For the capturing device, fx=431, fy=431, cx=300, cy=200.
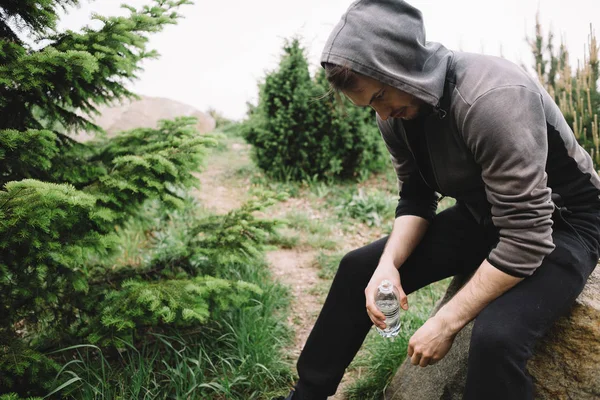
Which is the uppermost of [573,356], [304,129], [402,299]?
[402,299]

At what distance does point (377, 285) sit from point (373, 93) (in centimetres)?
85

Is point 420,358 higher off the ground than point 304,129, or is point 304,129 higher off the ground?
point 420,358

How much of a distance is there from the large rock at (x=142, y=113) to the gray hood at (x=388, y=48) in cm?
717

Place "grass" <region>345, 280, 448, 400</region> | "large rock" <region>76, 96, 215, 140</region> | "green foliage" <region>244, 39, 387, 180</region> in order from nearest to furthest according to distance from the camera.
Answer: "grass" <region>345, 280, 448, 400</region>
"green foliage" <region>244, 39, 387, 180</region>
"large rock" <region>76, 96, 215, 140</region>

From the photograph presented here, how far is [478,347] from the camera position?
1483mm

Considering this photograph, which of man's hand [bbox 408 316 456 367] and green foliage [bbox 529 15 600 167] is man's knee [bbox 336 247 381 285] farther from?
green foliage [bbox 529 15 600 167]

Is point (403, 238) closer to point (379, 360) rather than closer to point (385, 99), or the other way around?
point (385, 99)

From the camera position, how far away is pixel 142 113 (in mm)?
9383

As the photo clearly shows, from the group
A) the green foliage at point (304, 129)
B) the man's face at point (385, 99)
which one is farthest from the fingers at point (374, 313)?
the green foliage at point (304, 129)

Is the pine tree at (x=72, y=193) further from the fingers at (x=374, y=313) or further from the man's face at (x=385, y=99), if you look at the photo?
the man's face at (x=385, y=99)

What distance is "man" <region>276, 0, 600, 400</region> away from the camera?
147 centimetres

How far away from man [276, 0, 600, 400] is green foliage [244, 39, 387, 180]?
4.40 meters

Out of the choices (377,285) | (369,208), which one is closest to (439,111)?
(377,285)

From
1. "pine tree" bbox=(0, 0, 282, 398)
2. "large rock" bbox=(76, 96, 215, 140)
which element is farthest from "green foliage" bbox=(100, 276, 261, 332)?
"large rock" bbox=(76, 96, 215, 140)
